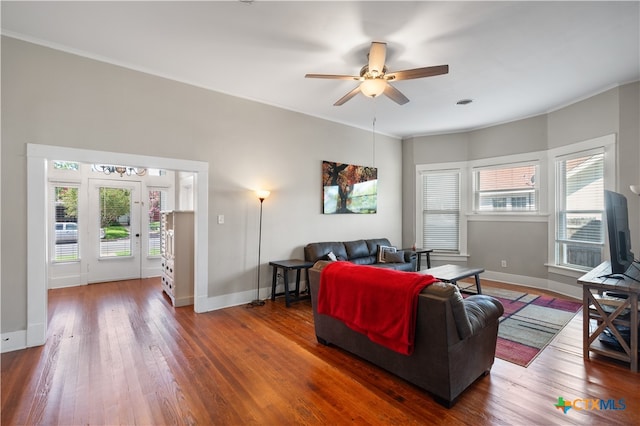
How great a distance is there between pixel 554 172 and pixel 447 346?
4680 mm

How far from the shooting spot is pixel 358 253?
5520mm

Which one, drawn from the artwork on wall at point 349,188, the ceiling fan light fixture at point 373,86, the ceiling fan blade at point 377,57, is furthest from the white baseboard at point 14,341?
the ceiling fan blade at point 377,57

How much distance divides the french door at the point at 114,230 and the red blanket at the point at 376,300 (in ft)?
16.4

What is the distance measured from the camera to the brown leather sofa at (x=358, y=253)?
5016mm

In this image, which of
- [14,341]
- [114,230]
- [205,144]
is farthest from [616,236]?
[114,230]

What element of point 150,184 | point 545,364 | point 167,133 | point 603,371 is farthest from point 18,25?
point 603,371

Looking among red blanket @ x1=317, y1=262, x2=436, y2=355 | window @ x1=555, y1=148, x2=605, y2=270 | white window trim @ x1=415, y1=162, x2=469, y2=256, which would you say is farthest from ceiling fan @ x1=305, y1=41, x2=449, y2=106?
white window trim @ x1=415, y1=162, x2=469, y2=256

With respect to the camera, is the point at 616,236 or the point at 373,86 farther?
the point at 373,86

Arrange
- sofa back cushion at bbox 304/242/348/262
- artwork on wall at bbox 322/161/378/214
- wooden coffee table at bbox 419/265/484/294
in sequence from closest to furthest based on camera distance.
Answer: wooden coffee table at bbox 419/265/484/294 < sofa back cushion at bbox 304/242/348/262 < artwork on wall at bbox 322/161/378/214

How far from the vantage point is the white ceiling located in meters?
2.55

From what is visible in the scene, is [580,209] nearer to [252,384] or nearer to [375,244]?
[375,244]

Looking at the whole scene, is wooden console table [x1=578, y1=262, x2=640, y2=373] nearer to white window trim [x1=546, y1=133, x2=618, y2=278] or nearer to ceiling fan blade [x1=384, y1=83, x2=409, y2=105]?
white window trim [x1=546, y1=133, x2=618, y2=278]

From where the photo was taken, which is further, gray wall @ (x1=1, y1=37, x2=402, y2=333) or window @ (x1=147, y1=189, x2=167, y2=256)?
window @ (x1=147, y1=189, x2=167, y2=256)

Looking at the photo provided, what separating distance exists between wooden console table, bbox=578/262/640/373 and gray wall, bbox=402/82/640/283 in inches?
73.6
